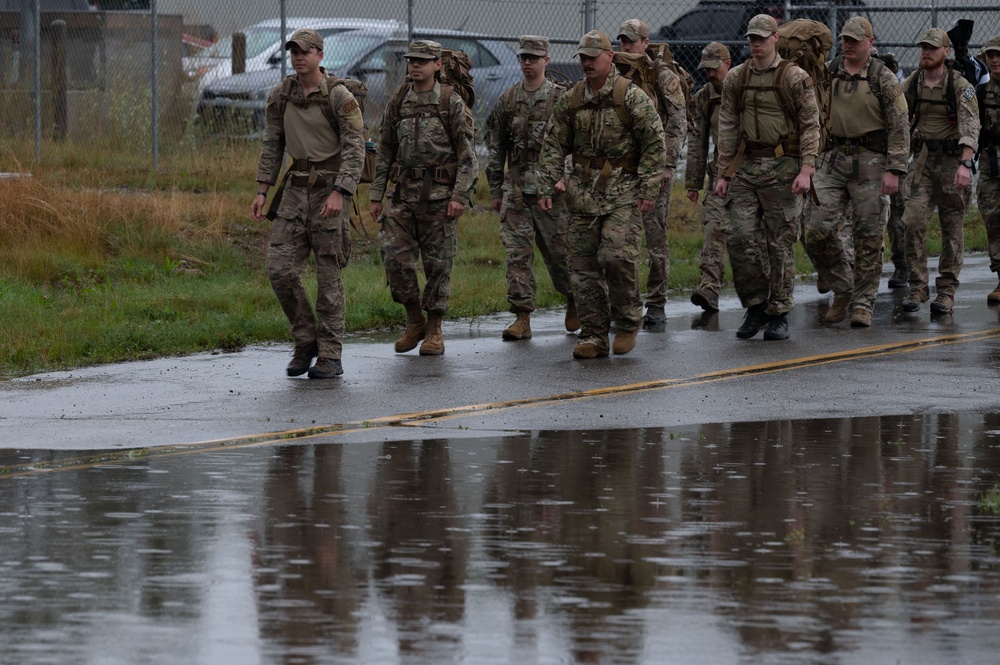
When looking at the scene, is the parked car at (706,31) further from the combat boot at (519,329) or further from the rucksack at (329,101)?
the rucksack at (329,101)

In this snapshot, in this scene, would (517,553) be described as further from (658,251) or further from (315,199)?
(658,251)

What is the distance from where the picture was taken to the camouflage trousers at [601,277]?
1203 centimetres

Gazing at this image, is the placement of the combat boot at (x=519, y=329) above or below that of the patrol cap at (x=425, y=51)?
below

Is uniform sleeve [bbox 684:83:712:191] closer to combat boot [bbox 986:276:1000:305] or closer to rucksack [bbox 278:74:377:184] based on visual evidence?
combat boot [bbox 986:276:1000:305]

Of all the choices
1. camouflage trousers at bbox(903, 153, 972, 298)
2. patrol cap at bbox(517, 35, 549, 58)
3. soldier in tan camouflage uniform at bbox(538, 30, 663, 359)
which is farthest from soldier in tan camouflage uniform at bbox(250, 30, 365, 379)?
camouflage trousers at bbox(903, 153, 972, 298)

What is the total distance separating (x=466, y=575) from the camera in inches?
245

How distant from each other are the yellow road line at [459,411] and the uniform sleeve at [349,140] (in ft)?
6.13

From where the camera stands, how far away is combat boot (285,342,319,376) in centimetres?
1148

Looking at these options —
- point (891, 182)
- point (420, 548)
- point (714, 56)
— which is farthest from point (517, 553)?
point (714, 56)

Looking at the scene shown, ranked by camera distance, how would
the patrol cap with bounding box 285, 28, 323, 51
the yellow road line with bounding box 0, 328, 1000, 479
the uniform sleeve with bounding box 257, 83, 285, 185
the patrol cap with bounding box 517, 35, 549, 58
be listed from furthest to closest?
the patrol cap with bounding box 517, 35, 549, 58 < the uniform sleeve with bounding box 257, 83, 285, 185 < the patrol cap with bounding box 285, 28, 323, 51 < the yellow road line with bounding box 0, 328, 1000, 479

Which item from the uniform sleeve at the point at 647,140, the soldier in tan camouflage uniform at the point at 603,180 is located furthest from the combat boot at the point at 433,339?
the uniform sleeve at the point at 647,140

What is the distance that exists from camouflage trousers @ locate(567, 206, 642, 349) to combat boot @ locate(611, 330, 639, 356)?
0.04m

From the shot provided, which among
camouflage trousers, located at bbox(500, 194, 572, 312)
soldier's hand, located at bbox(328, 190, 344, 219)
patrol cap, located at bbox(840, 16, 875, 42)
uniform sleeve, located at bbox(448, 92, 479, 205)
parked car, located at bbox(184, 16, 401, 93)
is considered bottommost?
camouflage trousers, located at bbox(500, 194, 572, 312)

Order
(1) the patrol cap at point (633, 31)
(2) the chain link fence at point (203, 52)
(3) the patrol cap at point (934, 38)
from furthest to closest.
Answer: (2) the chain link fence at point (203, 52) → (3) the patrol cap at point (934, 38) → (1) the patrol cap at point (633, 31)
